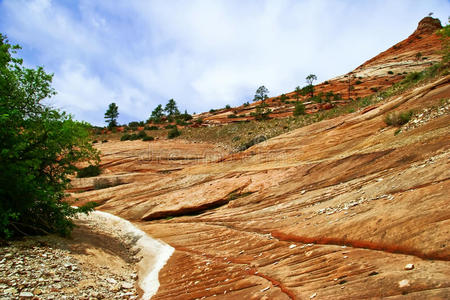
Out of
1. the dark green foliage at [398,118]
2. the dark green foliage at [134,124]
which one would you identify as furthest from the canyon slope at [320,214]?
the dark green foliage at [134,124]

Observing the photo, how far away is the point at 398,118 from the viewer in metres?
14.4

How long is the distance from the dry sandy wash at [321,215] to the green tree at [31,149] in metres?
5.65

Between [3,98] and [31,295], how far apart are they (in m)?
7.85

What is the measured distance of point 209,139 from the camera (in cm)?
4672

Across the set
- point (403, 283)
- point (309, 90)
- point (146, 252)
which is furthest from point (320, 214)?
point (309, 90)

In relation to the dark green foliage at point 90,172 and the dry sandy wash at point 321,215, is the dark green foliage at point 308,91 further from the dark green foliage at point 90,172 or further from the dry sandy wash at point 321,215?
the dark green foliage at point 90,172

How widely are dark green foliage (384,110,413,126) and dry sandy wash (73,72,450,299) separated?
40 centimetres

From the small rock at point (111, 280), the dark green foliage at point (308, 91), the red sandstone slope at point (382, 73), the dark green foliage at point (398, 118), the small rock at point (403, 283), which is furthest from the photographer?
the dark green foliage at point (308, 91)

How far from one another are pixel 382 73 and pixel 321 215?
8657cm

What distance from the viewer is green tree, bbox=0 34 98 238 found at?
9789mm

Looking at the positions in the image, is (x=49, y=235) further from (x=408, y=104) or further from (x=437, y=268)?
(x=408, y=104)

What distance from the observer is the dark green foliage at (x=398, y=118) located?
45.9 ft

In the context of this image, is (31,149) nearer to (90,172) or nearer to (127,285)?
(127,285)

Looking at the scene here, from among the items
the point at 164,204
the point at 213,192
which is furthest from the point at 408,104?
the point at 164,204
